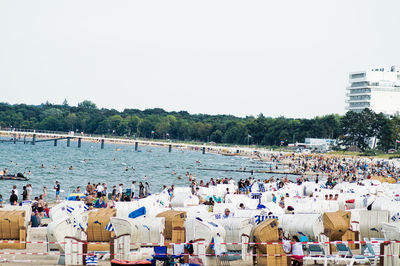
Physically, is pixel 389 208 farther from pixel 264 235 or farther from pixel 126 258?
pixel 126 258

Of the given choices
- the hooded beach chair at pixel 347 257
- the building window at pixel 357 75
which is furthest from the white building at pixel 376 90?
the hooded beach chair at pixel 347 257

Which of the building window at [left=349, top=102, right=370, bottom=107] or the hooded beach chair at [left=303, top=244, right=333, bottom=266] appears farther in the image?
the building window at [left=349, top=102, right=370, bottom=107]

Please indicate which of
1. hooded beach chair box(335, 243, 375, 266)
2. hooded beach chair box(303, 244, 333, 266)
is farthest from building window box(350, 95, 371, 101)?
hooded beach chair box(303, 244, 333, 266)

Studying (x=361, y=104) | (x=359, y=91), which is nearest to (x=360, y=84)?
(x=359, y=91)

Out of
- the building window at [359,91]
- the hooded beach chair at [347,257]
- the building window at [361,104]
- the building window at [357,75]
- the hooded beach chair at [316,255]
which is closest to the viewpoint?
the hooded beach chair at [347,257]

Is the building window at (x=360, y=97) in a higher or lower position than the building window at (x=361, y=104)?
higher

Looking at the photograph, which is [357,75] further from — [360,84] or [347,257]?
[347,257]

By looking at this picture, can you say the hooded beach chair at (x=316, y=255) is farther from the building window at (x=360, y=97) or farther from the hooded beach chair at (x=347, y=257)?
the building window at (x=360, y=97)

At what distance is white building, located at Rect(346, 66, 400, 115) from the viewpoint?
166500 mm

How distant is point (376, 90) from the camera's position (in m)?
166

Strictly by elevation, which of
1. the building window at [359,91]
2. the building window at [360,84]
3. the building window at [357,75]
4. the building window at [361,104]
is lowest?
the building window at [361,104]

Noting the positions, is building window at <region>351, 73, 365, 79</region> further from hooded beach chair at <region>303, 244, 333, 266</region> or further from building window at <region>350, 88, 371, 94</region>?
hooded beach chair at <region>303, 244, 333, 266</region>

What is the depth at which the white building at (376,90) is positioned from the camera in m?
166

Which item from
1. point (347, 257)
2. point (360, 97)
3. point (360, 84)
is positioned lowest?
point (347, 257)
